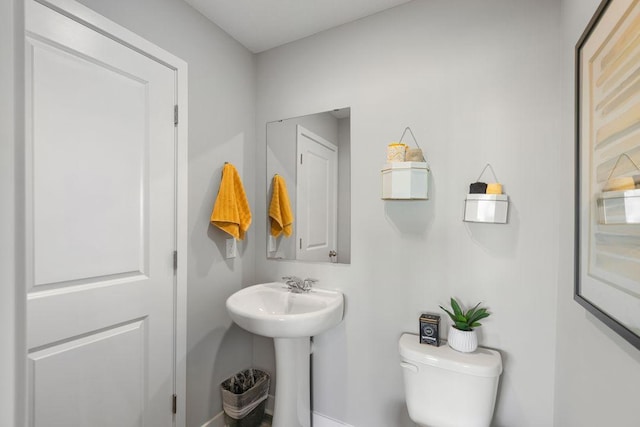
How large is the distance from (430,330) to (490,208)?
0.63 m

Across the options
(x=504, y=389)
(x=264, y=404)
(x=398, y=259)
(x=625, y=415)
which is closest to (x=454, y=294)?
(x=398, y=259)

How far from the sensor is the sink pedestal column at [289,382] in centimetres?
162

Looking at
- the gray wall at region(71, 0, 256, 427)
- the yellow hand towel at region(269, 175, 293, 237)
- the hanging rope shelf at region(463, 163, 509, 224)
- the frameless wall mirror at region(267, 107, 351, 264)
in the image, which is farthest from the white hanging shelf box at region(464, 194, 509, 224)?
the gray wall at region(71, 0, 256, 427)

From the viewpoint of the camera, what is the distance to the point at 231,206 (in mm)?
1761

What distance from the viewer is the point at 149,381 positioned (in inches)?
57.7

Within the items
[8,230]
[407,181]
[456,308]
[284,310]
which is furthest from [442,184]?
[8,230]

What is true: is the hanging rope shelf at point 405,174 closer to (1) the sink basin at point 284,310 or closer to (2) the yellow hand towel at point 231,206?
(1) the sink basin at point 284,310

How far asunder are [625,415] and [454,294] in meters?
0.78

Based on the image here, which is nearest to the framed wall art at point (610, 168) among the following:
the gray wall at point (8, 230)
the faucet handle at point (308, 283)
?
the gray wall at point (8, 230)

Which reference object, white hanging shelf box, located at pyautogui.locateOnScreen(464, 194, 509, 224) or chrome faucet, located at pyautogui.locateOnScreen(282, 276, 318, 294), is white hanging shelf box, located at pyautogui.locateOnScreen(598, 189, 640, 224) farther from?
chrome faucet, located at pyautogui.locateOnScreen(282, 276, 318, 294)

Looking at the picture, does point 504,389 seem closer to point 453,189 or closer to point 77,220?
point 453,189

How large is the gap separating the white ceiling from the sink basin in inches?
61.9

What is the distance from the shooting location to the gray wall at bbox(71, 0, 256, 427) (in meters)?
1.60

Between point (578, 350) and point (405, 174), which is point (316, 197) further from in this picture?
point (578, 350)
